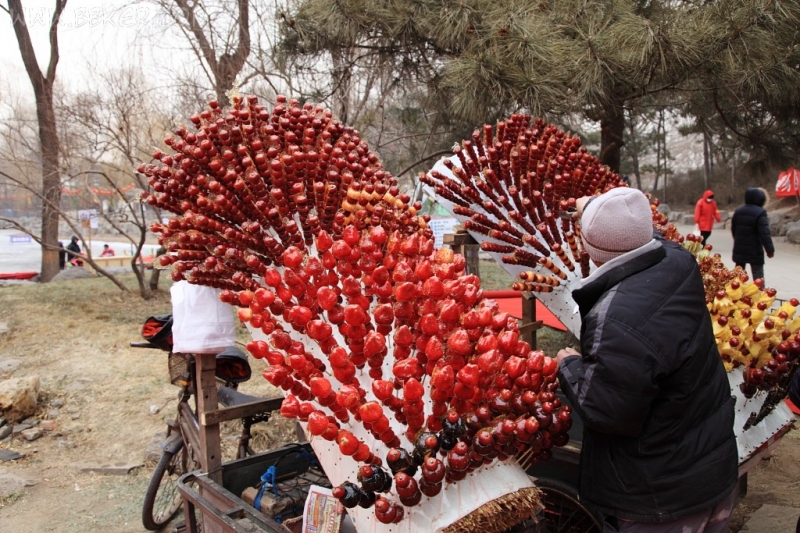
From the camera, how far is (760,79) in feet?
11.8

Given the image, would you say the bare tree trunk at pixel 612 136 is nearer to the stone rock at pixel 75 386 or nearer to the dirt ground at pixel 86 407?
the dirt ground at pixel 86 407

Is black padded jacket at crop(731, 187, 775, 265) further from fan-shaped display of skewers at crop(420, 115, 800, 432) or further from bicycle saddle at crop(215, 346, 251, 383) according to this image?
bicycle saddle at crop(215, 346, 251, 383)

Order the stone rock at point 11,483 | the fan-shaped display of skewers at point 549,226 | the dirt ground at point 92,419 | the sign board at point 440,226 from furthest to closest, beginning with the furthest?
the sign board at point 440,226 → the stone rock at point 11,483 → the dirt ground at point 92,419 → the fan-shaped display of skewers at point 549,226

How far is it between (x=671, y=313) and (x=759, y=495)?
273 cm

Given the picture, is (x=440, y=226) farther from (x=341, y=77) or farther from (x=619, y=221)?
(x=619, y=221)

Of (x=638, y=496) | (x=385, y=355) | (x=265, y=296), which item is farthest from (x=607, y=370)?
(x=265, y=296)

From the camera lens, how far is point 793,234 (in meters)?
14.5

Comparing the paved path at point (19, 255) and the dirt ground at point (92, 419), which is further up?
the paved path at point (19, 255)

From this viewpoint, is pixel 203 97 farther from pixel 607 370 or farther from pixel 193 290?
pixel 607 370

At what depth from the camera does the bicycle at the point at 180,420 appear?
3465 mm

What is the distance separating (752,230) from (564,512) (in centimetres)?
600

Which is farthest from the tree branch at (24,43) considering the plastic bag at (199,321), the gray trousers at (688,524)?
the gray trousers at (688,524)

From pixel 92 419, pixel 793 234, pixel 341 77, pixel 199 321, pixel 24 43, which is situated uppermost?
pixel 24 43

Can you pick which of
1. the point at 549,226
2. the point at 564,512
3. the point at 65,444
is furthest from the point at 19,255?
the point at 564,512
